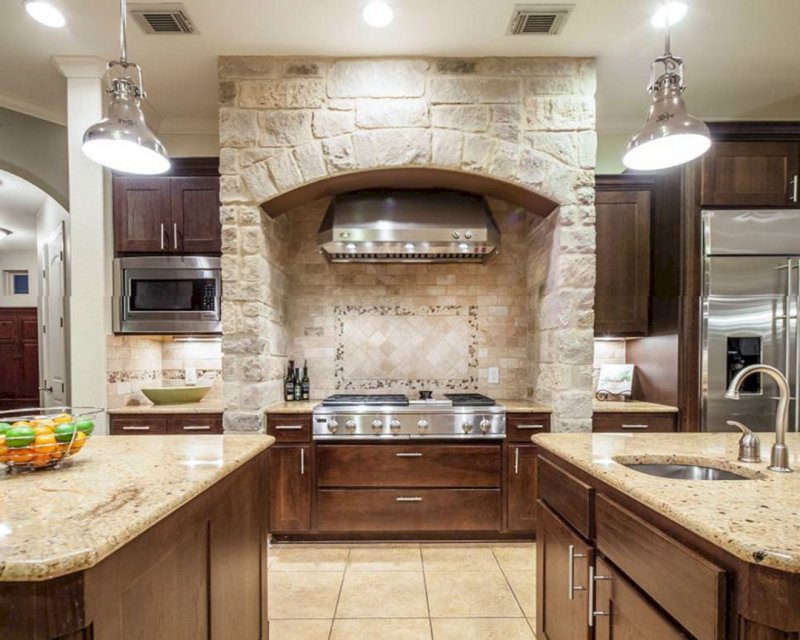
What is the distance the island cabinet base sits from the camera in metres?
0.78

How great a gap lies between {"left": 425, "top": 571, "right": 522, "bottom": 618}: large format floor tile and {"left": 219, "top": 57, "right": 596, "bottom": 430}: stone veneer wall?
1.09m

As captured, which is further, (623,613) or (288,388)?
(288,388)

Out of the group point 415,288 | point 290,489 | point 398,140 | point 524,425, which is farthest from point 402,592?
point 398,140

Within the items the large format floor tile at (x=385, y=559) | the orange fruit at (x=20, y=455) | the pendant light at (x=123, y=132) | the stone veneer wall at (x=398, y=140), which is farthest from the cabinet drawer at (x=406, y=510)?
the pendant light at (x=123, y=132)

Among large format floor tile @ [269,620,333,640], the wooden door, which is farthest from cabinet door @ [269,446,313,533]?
the wooden door

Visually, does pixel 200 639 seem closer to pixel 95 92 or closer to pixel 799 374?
pixel 95 92

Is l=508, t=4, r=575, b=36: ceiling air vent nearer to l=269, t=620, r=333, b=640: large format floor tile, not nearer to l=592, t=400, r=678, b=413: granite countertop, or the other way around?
l=592, t=400, r=678, b=413: granite countertop

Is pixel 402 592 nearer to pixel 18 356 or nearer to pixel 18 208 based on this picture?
pixel 18 208

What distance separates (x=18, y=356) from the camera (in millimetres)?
7820

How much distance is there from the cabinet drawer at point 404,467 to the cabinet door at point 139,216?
1.92 m

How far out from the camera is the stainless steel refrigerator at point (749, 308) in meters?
2.98

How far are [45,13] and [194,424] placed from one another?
256cm

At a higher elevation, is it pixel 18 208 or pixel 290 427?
pixel 18 208

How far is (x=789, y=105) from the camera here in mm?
3559
